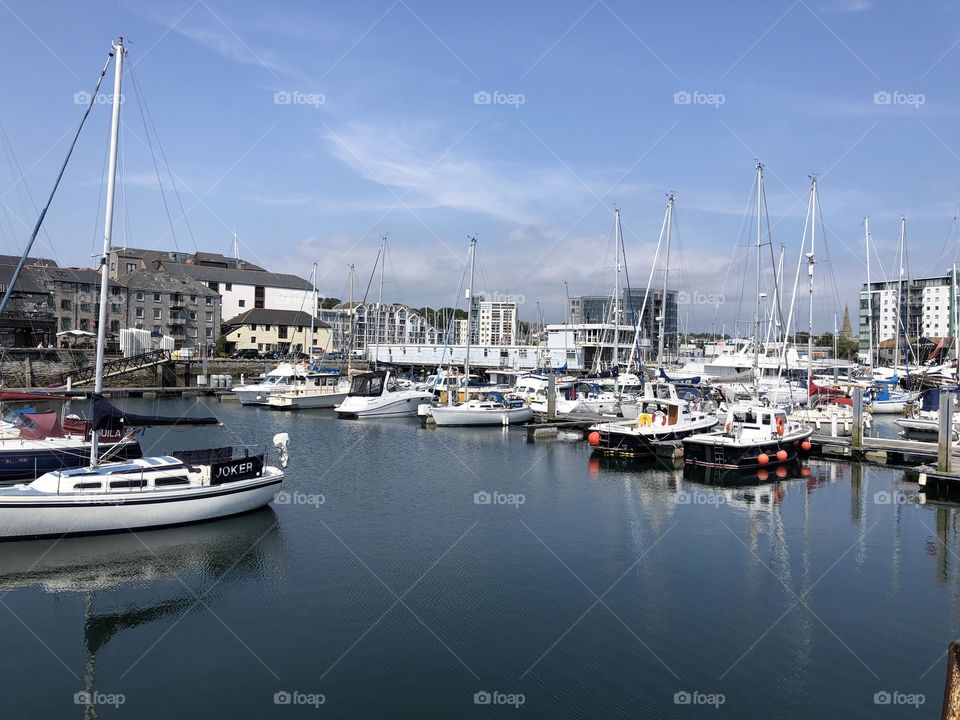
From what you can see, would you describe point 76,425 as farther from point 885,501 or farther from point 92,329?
Answer: point 92,329

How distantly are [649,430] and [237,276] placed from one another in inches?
3653

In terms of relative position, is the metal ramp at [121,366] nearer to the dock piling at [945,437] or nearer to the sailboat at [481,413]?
the sailboat at [481,413]

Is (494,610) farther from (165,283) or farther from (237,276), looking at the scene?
(237,276)

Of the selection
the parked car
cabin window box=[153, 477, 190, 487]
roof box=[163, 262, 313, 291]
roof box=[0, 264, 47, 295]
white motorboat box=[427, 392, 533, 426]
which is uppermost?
roof box=[163, 262, 313, 291]

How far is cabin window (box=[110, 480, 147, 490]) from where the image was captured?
22156mm

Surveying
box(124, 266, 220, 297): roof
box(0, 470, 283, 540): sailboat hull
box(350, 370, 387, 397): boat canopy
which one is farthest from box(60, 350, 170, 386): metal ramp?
box(0, 470, 283, 540): sailboat hull

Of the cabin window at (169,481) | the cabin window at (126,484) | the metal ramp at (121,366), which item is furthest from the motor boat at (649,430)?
the metal ramp at (121,366)

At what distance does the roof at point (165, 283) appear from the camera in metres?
96.5

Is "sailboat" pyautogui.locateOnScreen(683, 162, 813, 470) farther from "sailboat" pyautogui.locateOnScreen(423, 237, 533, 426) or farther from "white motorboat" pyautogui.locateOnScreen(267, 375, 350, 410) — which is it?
"white motorboat" pyautogui.locateOnScreen(267, 375, 350, 410)

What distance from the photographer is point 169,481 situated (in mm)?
23266

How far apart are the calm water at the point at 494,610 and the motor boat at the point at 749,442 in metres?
A: 5.71

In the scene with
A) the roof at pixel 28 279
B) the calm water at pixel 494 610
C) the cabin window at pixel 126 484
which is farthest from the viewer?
the roof at pixel 28 279

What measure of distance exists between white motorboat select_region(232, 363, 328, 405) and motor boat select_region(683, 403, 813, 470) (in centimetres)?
3964

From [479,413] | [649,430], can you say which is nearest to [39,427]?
[649,430]
